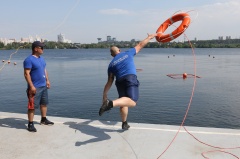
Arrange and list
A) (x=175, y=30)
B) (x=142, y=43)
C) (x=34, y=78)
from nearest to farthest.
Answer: (x=142, y=43), (x=34, y=78), (x=175, y=30)

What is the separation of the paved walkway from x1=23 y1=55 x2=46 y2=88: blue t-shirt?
2.90 ft

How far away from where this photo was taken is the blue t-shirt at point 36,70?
4.93m

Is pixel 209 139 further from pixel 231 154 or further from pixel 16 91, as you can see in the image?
pixel 16 91

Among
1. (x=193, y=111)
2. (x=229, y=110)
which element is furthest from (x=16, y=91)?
(x=229, y=110)

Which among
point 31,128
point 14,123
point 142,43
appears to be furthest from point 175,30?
point 14,123

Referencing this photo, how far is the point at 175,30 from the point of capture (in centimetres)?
595

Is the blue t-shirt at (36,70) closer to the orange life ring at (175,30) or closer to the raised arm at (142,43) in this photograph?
the raised arm at (142,43)

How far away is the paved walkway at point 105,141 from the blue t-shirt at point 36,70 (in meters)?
0.88

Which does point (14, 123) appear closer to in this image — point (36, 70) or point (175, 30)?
point (36, 70)

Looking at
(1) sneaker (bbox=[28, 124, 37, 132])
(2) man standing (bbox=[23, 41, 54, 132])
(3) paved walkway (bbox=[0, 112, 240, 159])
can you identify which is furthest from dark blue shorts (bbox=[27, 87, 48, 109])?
(3) paved walkway (bbox=[0, 112, 240, 159])

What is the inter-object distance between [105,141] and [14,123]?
85.9 inches

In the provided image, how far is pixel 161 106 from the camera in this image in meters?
13.8

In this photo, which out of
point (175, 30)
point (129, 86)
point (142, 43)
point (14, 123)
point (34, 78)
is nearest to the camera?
point (129, 86)

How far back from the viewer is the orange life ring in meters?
5.77
